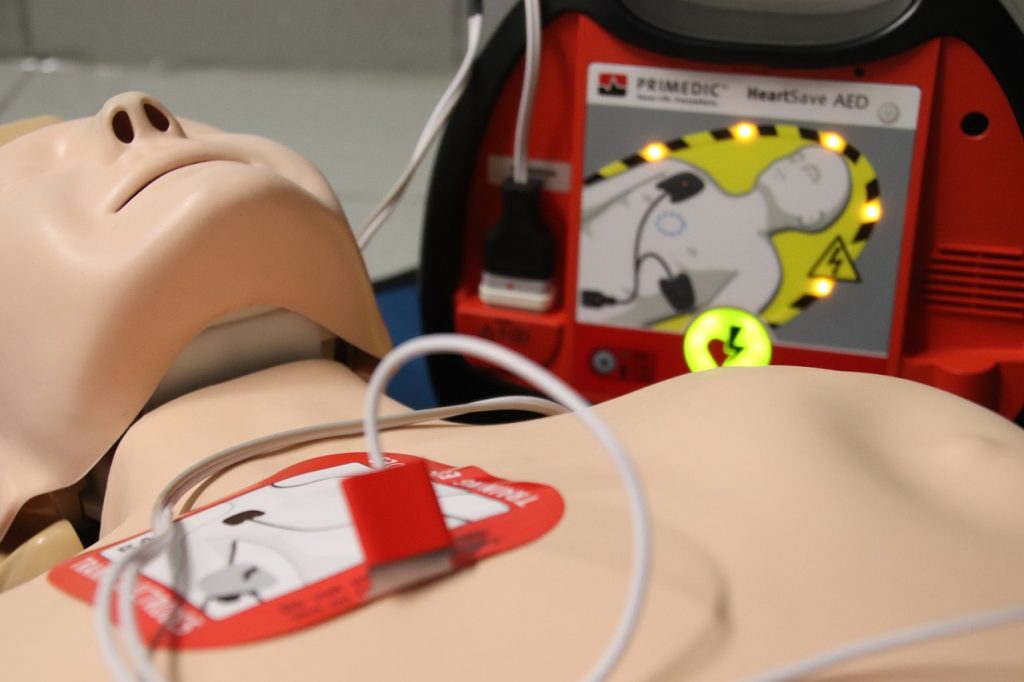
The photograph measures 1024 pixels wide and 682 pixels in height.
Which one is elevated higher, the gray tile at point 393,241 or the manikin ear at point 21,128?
the manikin ear at point 21,128

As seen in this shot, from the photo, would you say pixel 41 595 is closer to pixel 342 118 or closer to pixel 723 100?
pixel 723 100

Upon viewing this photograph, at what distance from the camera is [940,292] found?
0.79 m

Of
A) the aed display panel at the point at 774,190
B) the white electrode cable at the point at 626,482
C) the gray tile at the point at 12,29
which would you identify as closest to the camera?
the white electrode cable at the point at 626,482

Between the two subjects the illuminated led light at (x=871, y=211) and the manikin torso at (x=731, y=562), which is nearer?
the manikin torso at (x=731, y=562)

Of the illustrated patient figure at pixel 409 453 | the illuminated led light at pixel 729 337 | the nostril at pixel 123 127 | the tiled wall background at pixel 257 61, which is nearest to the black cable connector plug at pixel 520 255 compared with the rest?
the illuminated led light at pixel 729 337

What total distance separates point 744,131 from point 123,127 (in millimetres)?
434

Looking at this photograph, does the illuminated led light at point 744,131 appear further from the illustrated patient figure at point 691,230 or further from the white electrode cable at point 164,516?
the white electrode cable at point 164,516

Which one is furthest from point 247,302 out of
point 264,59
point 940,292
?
point 264,59

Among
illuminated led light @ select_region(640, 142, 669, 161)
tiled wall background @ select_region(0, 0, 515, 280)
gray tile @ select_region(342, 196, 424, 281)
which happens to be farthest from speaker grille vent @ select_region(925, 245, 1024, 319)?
tiled wall background @ select_region(0, 0, 515, 280)

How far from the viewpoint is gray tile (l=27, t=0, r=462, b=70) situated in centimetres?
167

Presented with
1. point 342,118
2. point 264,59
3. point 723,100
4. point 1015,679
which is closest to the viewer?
point 1015,679

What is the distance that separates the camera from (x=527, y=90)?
0.80 meters

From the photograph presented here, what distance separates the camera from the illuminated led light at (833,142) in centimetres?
77

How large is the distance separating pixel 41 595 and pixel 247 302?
0.22 metres
